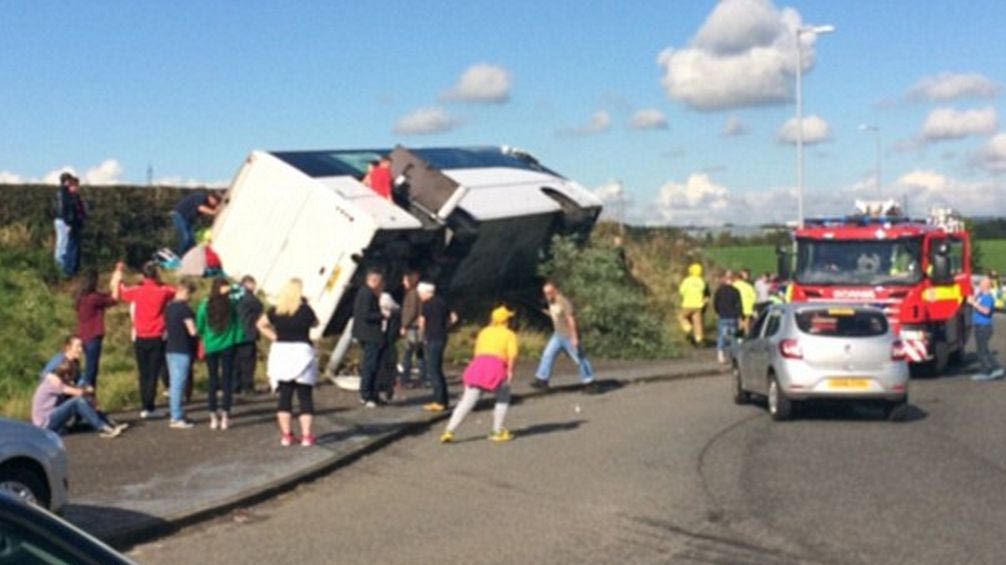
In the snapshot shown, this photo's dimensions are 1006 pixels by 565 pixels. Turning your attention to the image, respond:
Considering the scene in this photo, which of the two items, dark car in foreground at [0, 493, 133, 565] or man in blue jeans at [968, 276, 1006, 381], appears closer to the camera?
dark car in foreground at [0, 493, 133, 565]

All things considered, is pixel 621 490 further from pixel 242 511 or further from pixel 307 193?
pixel 307 193

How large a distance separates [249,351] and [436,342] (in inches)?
103

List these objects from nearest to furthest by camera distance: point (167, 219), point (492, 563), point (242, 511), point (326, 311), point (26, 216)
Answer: point (492, 563) → point (242, 511) → point (326, 311) → point (26, 216) → point (167, 219)

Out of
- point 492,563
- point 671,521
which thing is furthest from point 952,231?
point 492,563

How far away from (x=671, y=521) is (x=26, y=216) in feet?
56.6

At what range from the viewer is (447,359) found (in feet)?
80.9

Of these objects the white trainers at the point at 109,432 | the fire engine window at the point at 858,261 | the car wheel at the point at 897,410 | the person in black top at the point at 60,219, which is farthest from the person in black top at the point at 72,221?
the car wheel at the point at 897,410

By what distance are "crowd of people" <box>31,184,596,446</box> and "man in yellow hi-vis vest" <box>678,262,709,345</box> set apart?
369 inches

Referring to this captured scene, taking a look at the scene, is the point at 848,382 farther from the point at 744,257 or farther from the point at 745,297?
the point at 744,257

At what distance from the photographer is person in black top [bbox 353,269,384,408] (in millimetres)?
17969

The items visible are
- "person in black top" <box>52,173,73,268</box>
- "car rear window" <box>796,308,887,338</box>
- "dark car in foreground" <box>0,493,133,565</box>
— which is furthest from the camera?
"person in black top" <box>52,173,73,268</box>

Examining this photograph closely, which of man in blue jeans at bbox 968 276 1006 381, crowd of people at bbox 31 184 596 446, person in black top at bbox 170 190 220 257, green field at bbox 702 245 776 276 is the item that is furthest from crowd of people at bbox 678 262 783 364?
person in black top at bbox 170 190 220 257

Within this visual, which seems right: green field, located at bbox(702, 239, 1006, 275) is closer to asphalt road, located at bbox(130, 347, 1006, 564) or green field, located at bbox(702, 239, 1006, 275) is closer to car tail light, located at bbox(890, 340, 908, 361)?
car tail light, located at bbox(890, 340, 908, 361)

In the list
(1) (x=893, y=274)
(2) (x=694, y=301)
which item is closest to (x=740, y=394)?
(1) (x=893, y=274)
